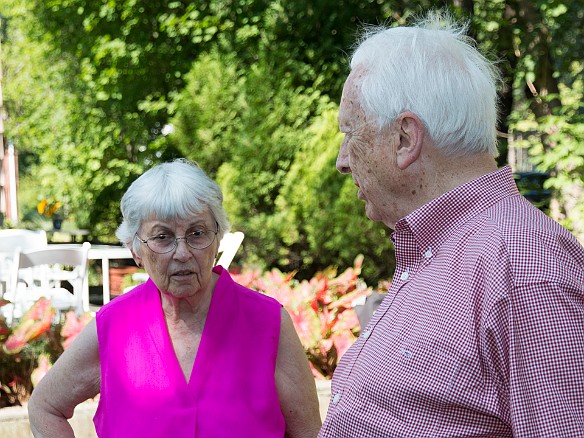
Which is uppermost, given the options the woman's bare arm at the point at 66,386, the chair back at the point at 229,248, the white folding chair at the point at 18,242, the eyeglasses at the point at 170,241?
the eyeglasses at the point at 170,241

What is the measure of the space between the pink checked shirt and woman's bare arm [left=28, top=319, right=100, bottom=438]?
1.10m

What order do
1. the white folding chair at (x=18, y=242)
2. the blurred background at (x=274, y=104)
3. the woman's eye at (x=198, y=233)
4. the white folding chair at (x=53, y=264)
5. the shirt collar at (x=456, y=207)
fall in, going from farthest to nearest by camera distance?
the white folding chair at (x=18, y=242), the blurred background at (x=274, y=104), the white folding chair at (x=53, y=264), the woman's eye at (x=198, y=233), the shirt collar at (x=456, y=207)

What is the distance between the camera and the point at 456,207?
1511 mm

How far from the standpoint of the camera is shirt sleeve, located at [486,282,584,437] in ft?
4.04

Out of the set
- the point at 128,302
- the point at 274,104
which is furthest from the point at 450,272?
the point at 274,104

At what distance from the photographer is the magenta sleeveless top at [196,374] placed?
7.72 ft

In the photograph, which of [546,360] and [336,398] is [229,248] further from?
[546,360]

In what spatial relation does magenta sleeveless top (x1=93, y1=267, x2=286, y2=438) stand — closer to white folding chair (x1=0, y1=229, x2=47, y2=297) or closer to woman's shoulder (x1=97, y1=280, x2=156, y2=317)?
woman's shoulder (x1=97, y1=280, x2=156, y2=317)

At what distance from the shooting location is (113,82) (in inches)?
437

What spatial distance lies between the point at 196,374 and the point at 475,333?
121 centimetres

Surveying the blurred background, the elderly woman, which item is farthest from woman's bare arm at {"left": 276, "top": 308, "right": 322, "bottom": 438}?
the blurred background

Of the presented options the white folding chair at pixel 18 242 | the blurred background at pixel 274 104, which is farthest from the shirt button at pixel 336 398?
the white folding chair at pixel 18 242

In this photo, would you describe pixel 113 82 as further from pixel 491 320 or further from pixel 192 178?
pixel 491 320

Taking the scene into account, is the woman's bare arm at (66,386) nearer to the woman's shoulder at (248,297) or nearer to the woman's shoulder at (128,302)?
the woman's shoulder at (128,302)
